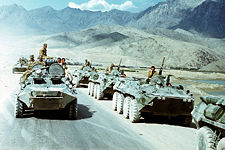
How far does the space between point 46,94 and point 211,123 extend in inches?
209

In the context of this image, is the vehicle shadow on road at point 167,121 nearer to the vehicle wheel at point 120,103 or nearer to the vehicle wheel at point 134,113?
the vehicle wheel at point 134,113

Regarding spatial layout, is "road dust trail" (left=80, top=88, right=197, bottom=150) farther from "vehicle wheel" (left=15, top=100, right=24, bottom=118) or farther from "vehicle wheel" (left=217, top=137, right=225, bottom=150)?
"vehicle wheel" (left=15, top=100, right=24, bottom=118)

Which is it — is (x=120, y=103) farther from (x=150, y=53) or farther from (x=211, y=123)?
(x=150, y=53)

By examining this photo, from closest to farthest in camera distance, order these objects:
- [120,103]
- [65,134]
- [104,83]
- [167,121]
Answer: [65,134] → [167,121] → [120,103] → [104,83]

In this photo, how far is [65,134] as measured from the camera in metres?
8.42

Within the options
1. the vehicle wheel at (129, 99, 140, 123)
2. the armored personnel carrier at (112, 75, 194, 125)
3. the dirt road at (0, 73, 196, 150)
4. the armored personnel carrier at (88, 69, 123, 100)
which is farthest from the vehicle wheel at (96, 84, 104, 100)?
the vehicle wheel at (129, 99, 140, 123)

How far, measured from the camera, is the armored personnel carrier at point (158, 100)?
10.4 meters

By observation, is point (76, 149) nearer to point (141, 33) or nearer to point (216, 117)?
point (216, 117)

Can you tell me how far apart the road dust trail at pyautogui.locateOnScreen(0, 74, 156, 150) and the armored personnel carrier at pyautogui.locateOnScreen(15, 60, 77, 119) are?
401 millimetres

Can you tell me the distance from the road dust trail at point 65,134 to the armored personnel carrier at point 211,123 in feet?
5.02

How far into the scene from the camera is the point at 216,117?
6168 mm

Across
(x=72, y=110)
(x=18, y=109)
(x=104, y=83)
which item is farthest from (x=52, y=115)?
(x=104, y=83)

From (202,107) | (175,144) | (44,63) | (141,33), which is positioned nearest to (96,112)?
(44,63)

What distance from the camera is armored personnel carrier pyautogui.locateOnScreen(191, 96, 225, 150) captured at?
6.03m
